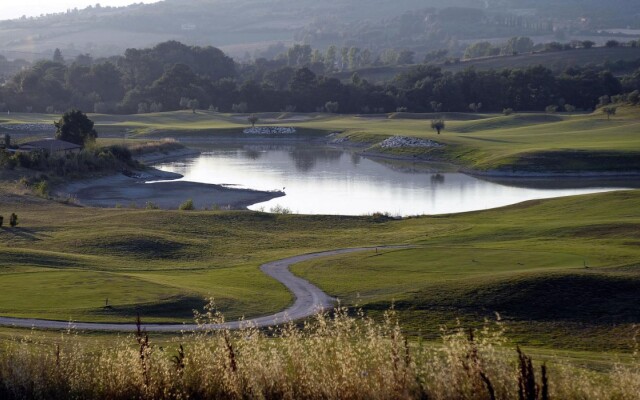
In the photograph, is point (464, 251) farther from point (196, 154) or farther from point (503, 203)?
point (196, 154)

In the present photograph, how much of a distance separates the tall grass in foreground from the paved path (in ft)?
4.70

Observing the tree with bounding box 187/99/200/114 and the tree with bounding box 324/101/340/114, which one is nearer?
the tree with bounding box 324/101/340/114

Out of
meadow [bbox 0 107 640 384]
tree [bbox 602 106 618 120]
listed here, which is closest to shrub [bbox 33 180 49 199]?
meadow [bbox 0 107 640 384]

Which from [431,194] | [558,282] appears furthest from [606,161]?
[558,282]

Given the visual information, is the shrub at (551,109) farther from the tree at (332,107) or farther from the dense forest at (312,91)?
the tree at (332,107)

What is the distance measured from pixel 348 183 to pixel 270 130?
47050mm

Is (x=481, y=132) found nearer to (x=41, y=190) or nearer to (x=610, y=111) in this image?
(x=610, y=111)

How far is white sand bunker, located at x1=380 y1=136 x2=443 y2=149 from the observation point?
9631 centimetres

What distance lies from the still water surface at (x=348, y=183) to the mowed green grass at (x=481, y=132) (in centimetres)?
515

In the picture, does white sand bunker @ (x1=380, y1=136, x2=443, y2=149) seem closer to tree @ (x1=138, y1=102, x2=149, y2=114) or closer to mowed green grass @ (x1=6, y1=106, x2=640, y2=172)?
mowed green grass @ (x1=6, y1=106, x2=640, y2=172)

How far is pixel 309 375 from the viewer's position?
13375 mm

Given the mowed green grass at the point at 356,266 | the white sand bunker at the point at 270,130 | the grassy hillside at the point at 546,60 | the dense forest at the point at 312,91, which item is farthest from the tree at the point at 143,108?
the mowed green grass at the point at 356,266

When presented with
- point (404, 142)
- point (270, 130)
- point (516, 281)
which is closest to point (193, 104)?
point (270, 130)

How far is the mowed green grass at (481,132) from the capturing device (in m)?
80.7
